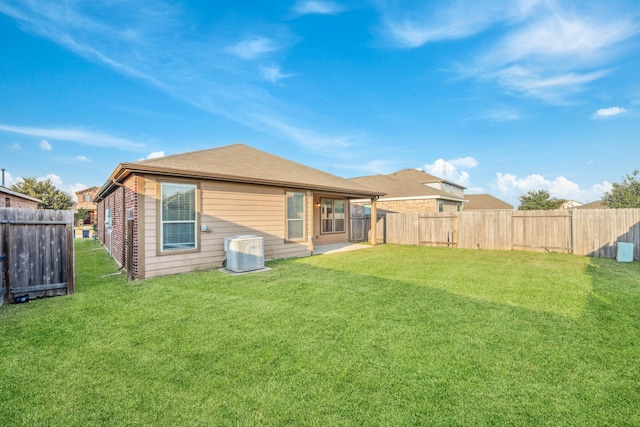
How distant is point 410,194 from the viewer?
771 inches

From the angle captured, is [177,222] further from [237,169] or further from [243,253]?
[237,169]

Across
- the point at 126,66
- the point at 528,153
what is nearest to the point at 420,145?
the point at 528,153

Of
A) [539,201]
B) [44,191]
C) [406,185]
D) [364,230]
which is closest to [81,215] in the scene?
[44,191]

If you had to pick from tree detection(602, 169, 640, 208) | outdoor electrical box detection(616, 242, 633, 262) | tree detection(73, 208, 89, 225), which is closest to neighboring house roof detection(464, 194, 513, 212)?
tree detection(602, 169, 640, 208)

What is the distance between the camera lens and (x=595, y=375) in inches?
98.7

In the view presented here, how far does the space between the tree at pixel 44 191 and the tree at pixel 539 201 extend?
4970 cm

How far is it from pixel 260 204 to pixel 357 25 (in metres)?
8.49

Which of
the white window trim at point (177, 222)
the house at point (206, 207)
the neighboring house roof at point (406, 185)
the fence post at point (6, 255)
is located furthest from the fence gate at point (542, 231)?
the fence post at point (6, 255)

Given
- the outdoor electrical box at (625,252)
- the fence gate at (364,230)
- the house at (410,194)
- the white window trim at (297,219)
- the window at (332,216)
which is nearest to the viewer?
the outdoor electrical box at (625,252)

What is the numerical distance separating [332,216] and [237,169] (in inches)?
263

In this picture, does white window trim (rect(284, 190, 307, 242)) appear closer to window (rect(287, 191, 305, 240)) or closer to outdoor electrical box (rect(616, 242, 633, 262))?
window (rect(287, 191, 305, 240))

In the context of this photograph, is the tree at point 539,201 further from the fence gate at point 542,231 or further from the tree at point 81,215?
the tree at point 81,215

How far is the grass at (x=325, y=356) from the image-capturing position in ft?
6.83

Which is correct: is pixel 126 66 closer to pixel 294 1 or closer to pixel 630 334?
pixel 294 1
